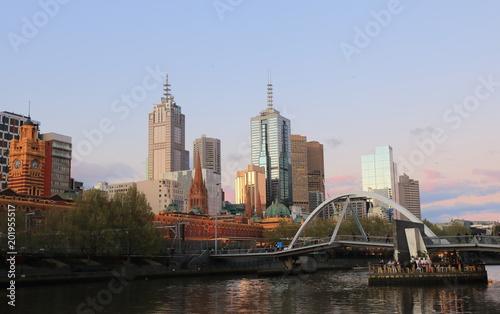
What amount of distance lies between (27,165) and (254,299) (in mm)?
130507

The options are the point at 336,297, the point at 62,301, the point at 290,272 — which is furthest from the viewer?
the point at 290,272

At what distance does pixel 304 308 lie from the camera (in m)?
53.6

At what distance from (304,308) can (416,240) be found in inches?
1380

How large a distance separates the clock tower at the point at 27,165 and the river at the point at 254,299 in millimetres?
101799

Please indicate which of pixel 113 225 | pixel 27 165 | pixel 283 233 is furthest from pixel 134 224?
pixel 283 233

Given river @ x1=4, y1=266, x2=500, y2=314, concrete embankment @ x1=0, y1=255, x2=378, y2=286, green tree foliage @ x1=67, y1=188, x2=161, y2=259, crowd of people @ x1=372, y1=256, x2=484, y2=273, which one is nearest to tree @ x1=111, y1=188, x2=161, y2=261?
green tree foliage @ x1=67, y1=188, x2=161, y2=259

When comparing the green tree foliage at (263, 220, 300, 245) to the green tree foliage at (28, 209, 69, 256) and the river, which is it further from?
the river

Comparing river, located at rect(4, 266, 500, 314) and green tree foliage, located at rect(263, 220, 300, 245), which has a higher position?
green tree foliage, located at rect(263, 220, 300, 245)

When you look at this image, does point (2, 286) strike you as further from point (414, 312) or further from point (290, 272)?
point (290, 272)

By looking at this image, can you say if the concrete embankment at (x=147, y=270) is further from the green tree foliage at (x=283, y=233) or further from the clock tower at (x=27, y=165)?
the clock tower at (x=27, y=165)

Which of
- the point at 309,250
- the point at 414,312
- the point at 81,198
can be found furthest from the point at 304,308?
the point at 81,198

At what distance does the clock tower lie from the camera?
567 ft

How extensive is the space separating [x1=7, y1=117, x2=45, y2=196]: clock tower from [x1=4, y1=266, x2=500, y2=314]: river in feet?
334

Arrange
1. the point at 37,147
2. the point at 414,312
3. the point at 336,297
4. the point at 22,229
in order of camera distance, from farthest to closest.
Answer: the point at 37,147 < the point at 22,229 < the point at 336,297 < the point at 414,312
